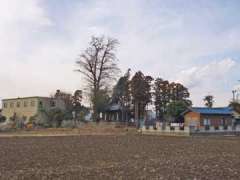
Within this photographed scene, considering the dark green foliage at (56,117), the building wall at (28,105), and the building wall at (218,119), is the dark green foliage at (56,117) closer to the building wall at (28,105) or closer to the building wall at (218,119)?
the building wall at (28,105)

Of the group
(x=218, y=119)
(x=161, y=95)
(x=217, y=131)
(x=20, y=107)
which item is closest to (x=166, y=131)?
(x=217, y=131)

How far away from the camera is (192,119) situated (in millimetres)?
51750

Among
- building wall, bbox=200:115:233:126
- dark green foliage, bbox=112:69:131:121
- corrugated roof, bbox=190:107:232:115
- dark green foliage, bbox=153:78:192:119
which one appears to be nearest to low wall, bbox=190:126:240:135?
building wall, bbox=200:115:233:126

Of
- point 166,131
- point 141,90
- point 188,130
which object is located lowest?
point 166,131

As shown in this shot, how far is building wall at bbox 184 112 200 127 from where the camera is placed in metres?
50.5

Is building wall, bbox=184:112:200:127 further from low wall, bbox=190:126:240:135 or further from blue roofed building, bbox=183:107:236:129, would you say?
low wall, bbox=190:126:240:135

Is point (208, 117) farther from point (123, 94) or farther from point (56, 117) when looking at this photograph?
point (56, 117)

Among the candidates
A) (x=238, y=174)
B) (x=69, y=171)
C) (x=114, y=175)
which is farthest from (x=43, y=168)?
(x=238, y=174)

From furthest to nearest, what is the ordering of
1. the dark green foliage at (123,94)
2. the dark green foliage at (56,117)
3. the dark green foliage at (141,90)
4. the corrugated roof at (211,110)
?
1. the dark green foliage at (123,94)
2. the dark green foliage at (141,90)
3. the dark green foliage at (56,117)
4. the corrugated roof at (211,110)

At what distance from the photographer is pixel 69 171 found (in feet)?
33.6

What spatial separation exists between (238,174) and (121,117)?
6132 centimetres

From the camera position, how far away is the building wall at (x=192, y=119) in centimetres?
5047

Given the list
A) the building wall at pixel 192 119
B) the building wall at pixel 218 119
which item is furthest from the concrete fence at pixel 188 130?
the building wall at pixel 192 119

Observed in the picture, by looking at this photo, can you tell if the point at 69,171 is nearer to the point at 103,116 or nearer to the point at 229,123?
the point at 229,123
